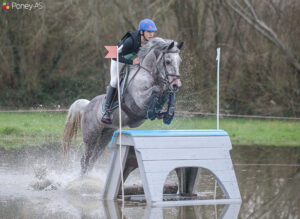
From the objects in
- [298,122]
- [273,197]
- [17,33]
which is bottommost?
[298,122]

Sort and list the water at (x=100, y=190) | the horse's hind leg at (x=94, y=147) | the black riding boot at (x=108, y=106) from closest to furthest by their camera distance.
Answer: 1. the water at (x=100, y=190)
2. the black riding boot at (x=108, y=106)
3. the horse's hind leg at (x=94, y=147)

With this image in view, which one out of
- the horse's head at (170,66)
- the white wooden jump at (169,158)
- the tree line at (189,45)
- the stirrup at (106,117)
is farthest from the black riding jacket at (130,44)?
the tree line at (189,45)

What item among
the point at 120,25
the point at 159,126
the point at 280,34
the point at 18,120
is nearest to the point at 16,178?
the point at 159,126

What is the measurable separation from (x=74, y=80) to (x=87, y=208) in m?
12.0

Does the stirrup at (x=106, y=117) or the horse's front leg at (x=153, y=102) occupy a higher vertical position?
the horse's front leg at (x=153, y=102)

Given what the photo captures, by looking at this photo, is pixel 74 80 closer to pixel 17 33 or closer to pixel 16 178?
pixel 17 33

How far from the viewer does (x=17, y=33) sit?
16500 millimetres

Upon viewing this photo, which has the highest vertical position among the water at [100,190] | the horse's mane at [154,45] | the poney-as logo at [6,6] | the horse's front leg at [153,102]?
the poney-as logo at [6,6]

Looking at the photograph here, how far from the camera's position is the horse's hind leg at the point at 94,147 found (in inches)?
287

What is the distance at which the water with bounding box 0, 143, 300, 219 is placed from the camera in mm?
5211

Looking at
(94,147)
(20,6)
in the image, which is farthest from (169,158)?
(20,6)

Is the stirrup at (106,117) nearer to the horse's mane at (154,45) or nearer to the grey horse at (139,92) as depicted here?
the grey horse at (139,92)

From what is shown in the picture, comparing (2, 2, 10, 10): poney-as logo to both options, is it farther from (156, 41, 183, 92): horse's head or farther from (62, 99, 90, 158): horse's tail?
(156, 41, 183, 92): horse's head

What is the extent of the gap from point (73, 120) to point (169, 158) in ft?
8.56
